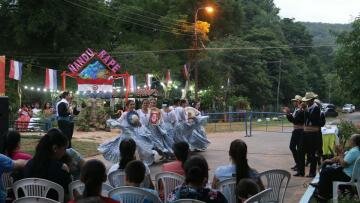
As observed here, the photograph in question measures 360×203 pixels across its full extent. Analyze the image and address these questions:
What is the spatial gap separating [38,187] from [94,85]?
25.2m

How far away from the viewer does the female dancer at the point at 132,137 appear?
13.6 meters

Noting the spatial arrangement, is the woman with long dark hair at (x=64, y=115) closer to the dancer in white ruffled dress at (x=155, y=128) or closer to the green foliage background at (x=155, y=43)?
the dancer in white ruffled dress at (x=155, y=128)

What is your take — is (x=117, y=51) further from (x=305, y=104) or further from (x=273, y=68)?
(x=305, y=104)

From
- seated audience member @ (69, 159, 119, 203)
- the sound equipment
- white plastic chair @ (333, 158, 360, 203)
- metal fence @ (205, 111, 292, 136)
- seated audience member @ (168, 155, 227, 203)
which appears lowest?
metal fence @ (205, 111, 292, 136)

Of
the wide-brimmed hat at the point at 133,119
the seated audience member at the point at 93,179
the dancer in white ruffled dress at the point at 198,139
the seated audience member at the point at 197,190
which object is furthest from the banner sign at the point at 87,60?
the seated audience member at the point at 93,179

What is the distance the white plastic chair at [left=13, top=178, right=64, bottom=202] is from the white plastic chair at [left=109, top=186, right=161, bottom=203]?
60 cm

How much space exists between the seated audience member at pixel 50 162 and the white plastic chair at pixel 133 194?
68 cm

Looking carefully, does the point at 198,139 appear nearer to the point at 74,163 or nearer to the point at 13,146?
the point at 74,163

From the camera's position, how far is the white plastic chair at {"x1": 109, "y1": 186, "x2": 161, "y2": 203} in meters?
5.18

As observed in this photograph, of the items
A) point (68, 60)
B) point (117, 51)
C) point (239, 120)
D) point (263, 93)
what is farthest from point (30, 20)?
point (263, 93)

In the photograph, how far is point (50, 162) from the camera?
18.4ft

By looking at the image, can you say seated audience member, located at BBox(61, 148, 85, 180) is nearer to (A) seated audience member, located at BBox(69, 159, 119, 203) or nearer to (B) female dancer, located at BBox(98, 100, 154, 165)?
(A) seated audience member, located at BBox(69, 159, 119, 203)

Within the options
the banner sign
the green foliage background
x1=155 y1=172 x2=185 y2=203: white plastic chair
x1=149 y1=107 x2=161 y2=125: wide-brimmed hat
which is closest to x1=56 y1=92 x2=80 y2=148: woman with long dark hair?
x1=149 y1=107 x2=161 y2=125: wide-brimmed hat

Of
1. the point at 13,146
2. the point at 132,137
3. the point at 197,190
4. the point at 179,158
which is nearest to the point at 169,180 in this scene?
the point at 179,158
